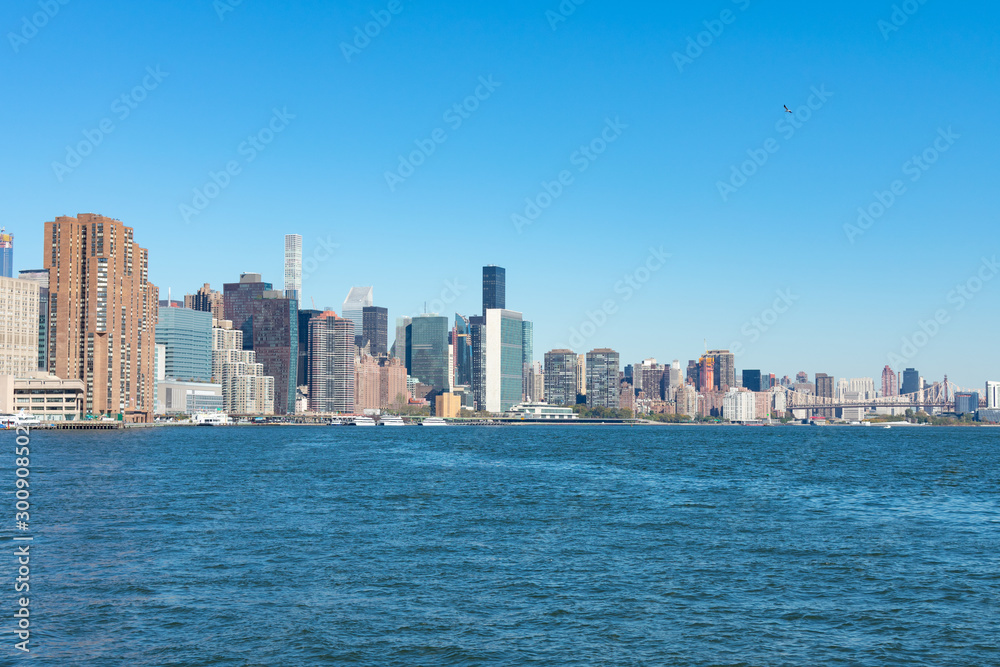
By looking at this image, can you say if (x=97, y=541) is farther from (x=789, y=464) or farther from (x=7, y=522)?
(x=789, y=464)

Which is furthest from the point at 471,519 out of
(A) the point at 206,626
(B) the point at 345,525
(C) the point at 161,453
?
(C) the point at 161,453

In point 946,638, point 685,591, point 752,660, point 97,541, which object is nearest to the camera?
point 752,660

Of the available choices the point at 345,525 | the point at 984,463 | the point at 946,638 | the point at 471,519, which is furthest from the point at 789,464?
the point at 946,638

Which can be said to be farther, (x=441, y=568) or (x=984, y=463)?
(x=984, y=463)

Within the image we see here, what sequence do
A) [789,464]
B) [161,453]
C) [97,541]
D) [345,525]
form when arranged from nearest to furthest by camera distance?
[97,541], [345,525], [789,464], [161,453]

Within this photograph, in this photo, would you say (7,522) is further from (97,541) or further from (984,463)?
(984,463)

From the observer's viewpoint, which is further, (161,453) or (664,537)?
(161,453)
